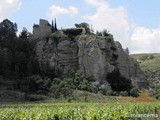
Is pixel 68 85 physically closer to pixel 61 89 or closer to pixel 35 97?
pixel 61 89

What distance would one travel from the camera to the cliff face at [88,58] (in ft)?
269

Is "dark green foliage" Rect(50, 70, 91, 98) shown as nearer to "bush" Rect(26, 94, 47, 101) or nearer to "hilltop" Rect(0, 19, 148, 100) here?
"hilltop" Rect(0, 19, 148, 100)

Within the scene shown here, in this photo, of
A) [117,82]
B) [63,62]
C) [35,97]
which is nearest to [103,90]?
[117,82]

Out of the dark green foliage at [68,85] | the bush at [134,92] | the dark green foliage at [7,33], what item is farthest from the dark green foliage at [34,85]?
the bush at [134,92]

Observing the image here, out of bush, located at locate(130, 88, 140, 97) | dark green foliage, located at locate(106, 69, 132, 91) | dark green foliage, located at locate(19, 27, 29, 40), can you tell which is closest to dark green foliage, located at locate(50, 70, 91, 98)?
dark green foliage, located at locate(106, 69, 132, 91)

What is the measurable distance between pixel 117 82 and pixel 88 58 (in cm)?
824

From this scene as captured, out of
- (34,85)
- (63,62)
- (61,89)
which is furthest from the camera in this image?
(63,62)

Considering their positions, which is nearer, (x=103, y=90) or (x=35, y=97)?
(x=35, y=97)

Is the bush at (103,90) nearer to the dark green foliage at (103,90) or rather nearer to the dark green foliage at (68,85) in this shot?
the dark green foliage at (103,90)

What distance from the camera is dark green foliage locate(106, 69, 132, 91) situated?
82938 millimetres

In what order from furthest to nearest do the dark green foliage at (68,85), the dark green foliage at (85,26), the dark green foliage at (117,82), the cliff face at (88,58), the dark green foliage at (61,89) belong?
the dark green foliage at (85,26), the dark green foliage at (117,82), the cliff face at (88,58), the dark green foliage at (68,85), the dark green foliage at (61,89)

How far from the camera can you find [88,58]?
82.2 meters

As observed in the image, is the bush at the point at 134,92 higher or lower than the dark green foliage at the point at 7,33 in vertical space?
lower

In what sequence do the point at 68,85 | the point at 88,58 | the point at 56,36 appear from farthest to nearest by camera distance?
the point at 56,36, the point at 88,58, the point at 68,85
